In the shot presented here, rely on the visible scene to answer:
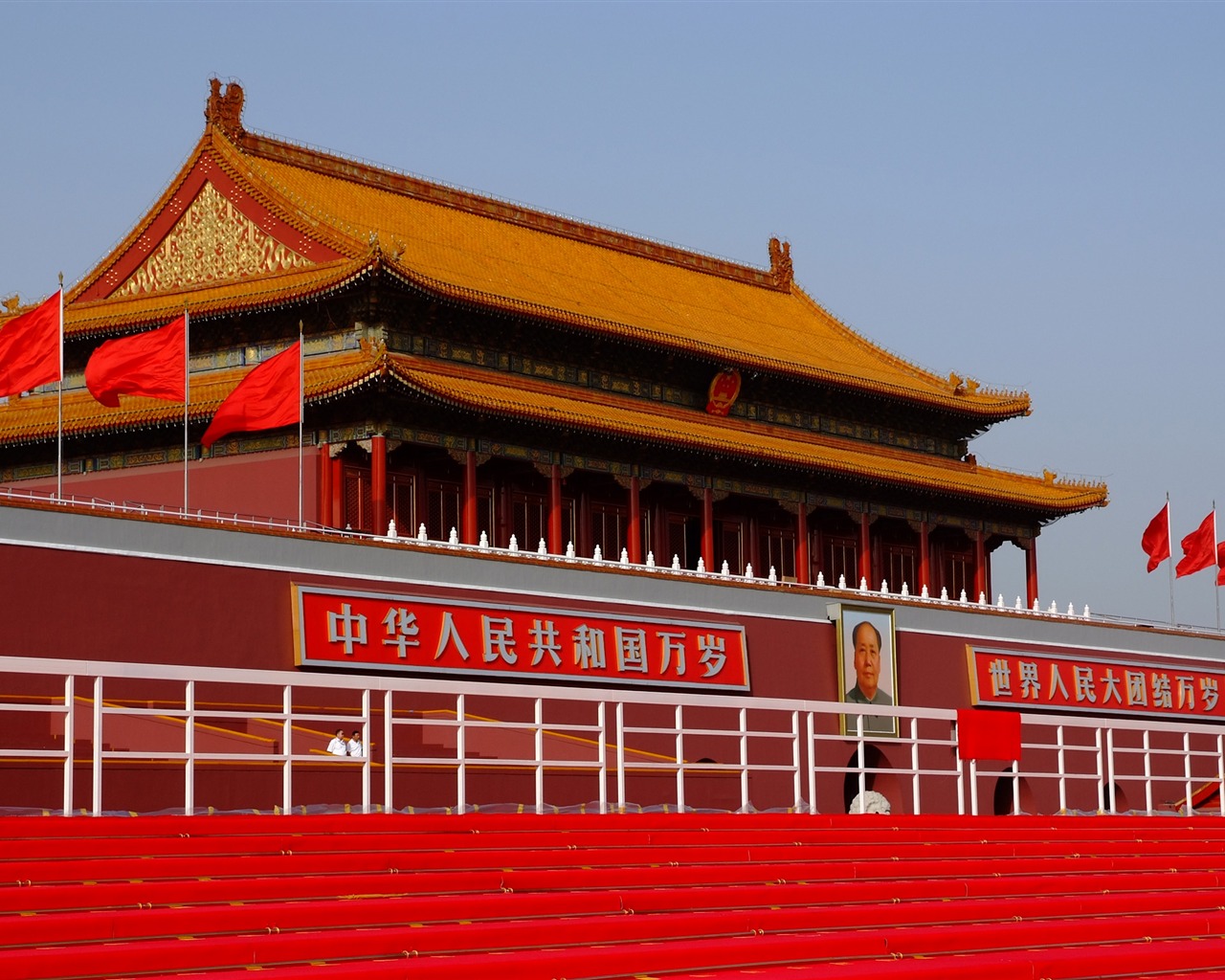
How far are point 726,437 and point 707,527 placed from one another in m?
1.59

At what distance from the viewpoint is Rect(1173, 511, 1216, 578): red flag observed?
3784cm

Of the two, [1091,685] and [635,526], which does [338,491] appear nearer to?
[635,526]

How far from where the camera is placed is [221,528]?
74.7 ft

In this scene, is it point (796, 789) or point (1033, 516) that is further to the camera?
point (1033, 516)

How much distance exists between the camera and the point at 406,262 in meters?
30.1

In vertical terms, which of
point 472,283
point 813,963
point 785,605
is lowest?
point 813,963

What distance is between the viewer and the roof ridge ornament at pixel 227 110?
105 feet

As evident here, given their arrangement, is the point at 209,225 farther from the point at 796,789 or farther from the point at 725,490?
the point at 796,789

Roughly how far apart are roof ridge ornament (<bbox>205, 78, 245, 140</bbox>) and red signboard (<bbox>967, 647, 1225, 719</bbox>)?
14665mm

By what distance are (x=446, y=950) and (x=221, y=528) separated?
13826mm

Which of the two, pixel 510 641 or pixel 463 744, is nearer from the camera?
pixel 463 744

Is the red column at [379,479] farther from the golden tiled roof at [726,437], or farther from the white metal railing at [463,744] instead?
the white metal railing at [463,744]

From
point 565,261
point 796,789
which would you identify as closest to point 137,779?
point 796,789

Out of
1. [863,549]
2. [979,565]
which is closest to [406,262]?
[863,549]
